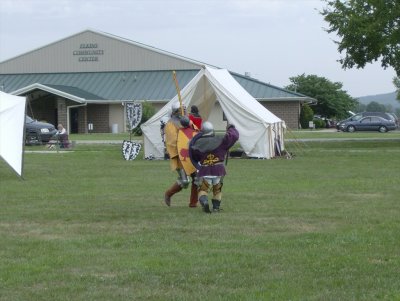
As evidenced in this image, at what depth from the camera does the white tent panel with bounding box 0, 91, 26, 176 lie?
17.9 m

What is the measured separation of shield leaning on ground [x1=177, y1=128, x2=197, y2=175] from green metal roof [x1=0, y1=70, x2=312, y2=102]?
4203cm

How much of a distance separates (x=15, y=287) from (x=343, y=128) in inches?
2003

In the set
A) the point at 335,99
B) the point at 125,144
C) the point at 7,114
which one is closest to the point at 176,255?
the point at 7,114

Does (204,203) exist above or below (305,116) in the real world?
below

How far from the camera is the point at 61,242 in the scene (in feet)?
31.4

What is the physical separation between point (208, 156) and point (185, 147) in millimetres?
803

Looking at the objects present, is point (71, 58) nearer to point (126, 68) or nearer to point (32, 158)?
point (126, 68)

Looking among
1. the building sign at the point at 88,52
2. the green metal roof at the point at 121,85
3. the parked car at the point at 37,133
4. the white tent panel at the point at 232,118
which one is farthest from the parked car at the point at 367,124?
the white tent panel at the point at 232,118

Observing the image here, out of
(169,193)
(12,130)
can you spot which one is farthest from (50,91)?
(169,193)

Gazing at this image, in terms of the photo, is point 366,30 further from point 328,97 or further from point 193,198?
point 328,97

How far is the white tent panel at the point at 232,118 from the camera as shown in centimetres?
2561

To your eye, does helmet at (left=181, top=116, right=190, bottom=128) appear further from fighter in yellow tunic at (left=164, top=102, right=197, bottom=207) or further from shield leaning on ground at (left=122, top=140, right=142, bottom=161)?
shield leaning on ground at (left=122, top=140, right=142, bottom=161)

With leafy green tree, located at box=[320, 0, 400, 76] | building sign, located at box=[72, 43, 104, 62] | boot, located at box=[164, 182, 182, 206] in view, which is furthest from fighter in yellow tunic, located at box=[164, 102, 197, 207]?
building sign, located at box=[72, 43, 104, 62]

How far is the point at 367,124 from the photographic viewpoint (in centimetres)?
5634
